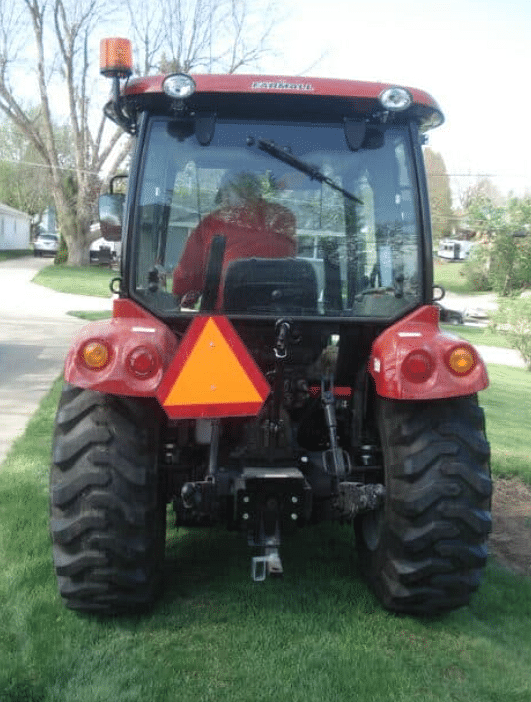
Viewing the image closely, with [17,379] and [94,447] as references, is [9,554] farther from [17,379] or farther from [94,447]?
[17,379]

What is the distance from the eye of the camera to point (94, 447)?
137 inches

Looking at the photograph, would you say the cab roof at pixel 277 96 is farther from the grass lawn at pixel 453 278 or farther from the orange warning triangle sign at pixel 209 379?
the grass lawn at pixel 453 278

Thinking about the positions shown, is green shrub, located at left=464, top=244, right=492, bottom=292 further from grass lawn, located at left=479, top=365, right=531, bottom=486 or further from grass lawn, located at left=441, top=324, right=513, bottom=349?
grass lawn, located at left=479, top=365, right=531, bottom=486

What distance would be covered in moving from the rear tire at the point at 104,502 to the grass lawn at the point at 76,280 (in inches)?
947

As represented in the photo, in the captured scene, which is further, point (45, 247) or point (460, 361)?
point (45, 247)

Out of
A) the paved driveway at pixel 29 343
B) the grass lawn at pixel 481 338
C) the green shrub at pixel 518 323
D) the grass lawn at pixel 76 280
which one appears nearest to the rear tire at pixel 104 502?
the paved driveway at pixel 29 343

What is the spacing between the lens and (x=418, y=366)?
3416mm

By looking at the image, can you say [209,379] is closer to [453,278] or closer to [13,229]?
[453,278]

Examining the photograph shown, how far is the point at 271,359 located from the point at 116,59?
4.81ft

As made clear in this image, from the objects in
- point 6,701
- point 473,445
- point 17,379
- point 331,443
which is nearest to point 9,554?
point 6,701

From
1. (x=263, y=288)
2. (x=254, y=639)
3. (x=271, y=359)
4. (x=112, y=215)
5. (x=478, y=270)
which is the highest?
(x=112, y=215)

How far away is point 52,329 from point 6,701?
14416 millimetres

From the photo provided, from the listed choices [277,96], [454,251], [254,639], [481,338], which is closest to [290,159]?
[277,96]

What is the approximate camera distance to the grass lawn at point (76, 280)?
28422 millimetres
